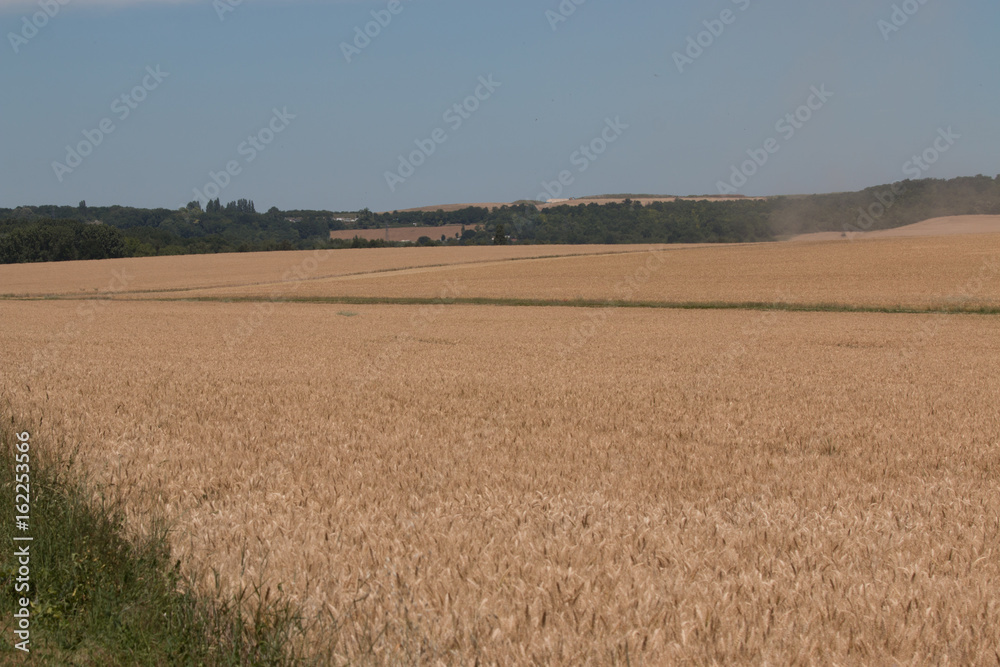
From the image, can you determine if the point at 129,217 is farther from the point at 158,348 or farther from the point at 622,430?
the point at 622,430

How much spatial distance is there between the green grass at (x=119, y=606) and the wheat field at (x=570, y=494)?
144 mm

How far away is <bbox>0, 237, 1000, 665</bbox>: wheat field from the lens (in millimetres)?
3305

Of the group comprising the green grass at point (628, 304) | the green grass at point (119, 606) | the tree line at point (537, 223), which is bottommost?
the green grass at point (628, 304)

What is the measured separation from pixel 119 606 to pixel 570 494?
9.25 feet

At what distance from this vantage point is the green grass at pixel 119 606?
3.48 meters

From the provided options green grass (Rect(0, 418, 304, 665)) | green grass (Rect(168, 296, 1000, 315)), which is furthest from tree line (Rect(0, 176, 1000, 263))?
green grass (Rect(0, 418, 304, 665))

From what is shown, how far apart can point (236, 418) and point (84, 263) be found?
257ft

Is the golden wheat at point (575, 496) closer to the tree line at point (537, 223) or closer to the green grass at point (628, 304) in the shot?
the green grass at point (628, 304)

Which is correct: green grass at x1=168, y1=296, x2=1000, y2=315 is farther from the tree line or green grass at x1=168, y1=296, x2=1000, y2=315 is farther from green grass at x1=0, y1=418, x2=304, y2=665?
the tree line

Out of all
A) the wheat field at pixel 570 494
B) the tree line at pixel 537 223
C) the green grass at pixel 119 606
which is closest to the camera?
the wheat field at pixel 570 494

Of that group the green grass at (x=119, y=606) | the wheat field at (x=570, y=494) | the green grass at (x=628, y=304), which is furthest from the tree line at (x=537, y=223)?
the green grass at (x=119, y=606)

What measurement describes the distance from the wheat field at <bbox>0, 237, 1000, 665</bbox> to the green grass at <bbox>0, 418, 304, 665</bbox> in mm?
144

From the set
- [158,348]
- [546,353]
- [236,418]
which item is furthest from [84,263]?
[236,418]

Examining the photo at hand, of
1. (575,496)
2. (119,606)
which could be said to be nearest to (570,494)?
(575,496)
